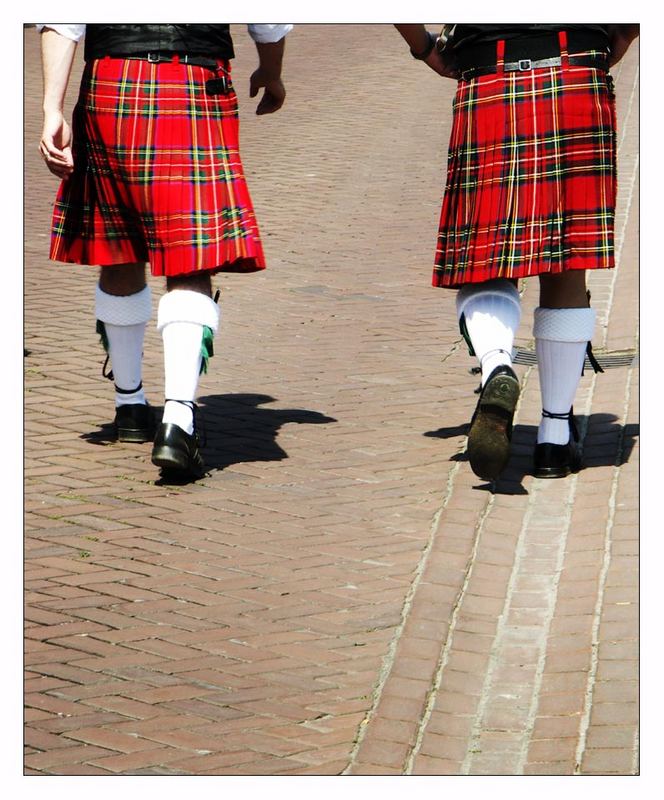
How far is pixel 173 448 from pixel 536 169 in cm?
150

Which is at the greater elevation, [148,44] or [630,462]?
[148,44]

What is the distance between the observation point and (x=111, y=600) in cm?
400

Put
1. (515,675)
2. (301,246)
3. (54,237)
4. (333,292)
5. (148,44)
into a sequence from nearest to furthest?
(515,675)
(148,44)
(54,237)
(333,292)
(301,246)

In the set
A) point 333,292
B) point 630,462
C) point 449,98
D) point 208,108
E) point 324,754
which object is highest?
point 449,98

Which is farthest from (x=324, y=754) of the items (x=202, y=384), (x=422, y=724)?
(x=202, y=384)

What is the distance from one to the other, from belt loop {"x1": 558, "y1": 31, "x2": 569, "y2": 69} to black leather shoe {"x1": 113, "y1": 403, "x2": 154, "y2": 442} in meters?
2.02

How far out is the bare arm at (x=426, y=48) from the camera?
460 centimetres

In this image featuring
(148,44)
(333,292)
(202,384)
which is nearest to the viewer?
(148,44)

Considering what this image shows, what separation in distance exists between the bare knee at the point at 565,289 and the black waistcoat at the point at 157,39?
136 cm

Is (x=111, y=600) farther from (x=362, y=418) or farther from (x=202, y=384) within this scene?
(x=202, y=384)

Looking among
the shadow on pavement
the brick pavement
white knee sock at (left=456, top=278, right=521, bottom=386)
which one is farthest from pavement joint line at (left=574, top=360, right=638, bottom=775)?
the shadow on pavement

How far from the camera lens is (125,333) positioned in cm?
515

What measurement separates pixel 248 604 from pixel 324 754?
0.85 metres

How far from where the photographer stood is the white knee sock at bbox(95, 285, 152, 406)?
Result: 16.8ft
